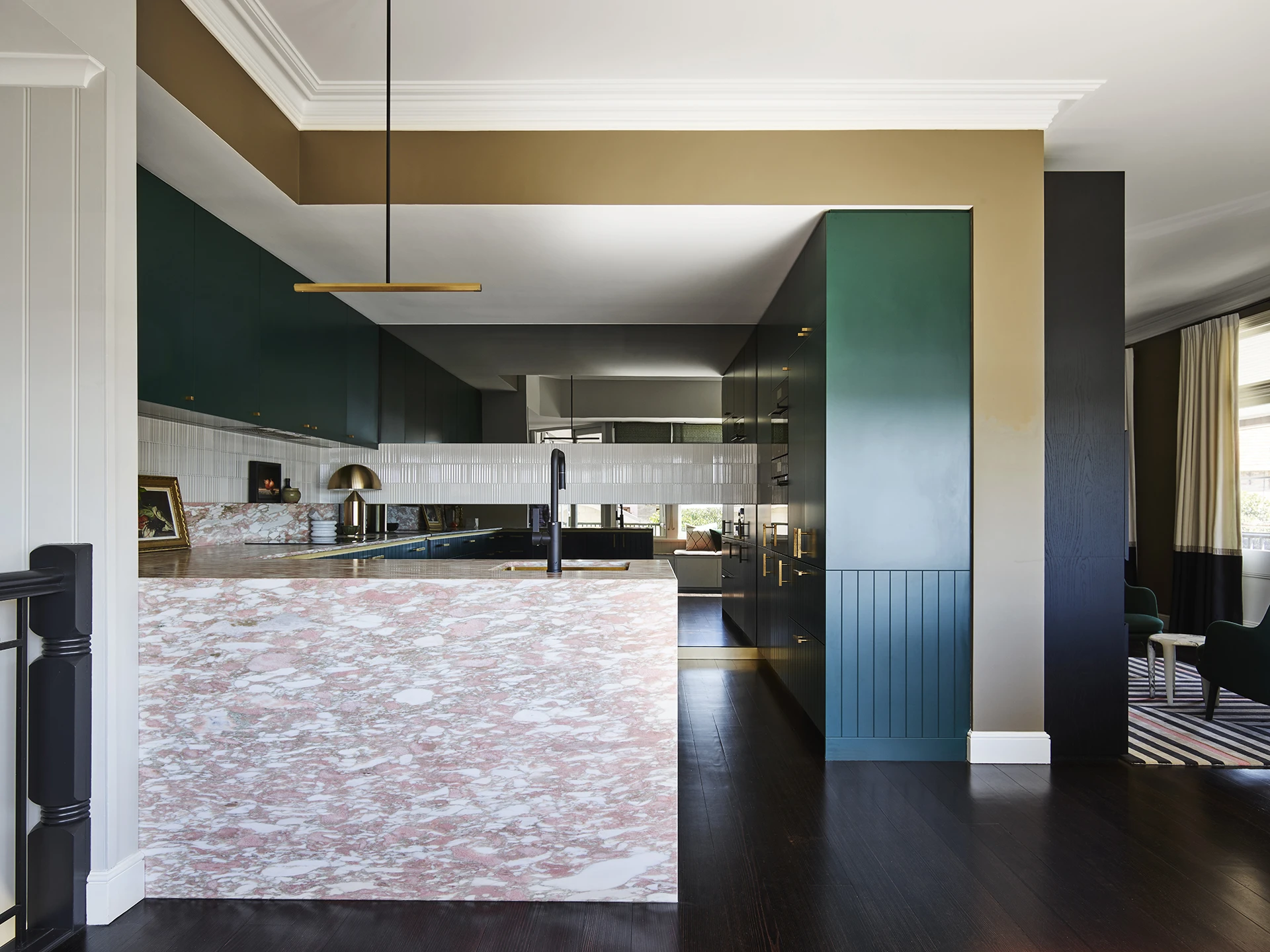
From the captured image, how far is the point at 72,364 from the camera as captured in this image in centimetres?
209

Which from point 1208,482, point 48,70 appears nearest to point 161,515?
point 48,70

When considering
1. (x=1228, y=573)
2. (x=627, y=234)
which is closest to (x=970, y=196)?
(x=627, y=234)

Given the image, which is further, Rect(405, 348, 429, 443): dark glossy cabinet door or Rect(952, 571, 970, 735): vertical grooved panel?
Rect(405, 348, 429, 443): dark glossy cabinet door

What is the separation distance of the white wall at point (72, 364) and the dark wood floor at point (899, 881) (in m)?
0.43

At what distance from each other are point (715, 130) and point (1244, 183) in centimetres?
293

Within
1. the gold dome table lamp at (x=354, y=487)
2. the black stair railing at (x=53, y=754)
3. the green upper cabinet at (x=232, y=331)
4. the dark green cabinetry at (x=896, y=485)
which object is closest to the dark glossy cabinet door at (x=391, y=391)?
the gold dome table lamp at (x=354, y=487)

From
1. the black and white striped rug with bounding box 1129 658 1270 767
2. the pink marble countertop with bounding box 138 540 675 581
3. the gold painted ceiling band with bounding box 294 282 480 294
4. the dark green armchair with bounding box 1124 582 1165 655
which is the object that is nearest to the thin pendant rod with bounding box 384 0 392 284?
the gold painted ceiling band with bounding box 294 282 480 294

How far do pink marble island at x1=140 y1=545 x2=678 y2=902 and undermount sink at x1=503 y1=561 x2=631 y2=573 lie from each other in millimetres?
282

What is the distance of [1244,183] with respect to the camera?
13.3ft

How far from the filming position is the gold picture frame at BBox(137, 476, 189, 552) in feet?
11.8

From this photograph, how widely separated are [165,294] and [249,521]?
5.95 feet

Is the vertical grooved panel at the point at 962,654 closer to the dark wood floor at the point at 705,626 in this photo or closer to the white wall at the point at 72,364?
the dark wood floor at the point at 705,626

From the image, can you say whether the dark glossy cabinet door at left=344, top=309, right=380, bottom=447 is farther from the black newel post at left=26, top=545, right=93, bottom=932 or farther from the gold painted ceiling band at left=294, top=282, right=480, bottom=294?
the black newel post at left=26, top=545, right=93, bottom=932

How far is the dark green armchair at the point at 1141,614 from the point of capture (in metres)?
4.64
